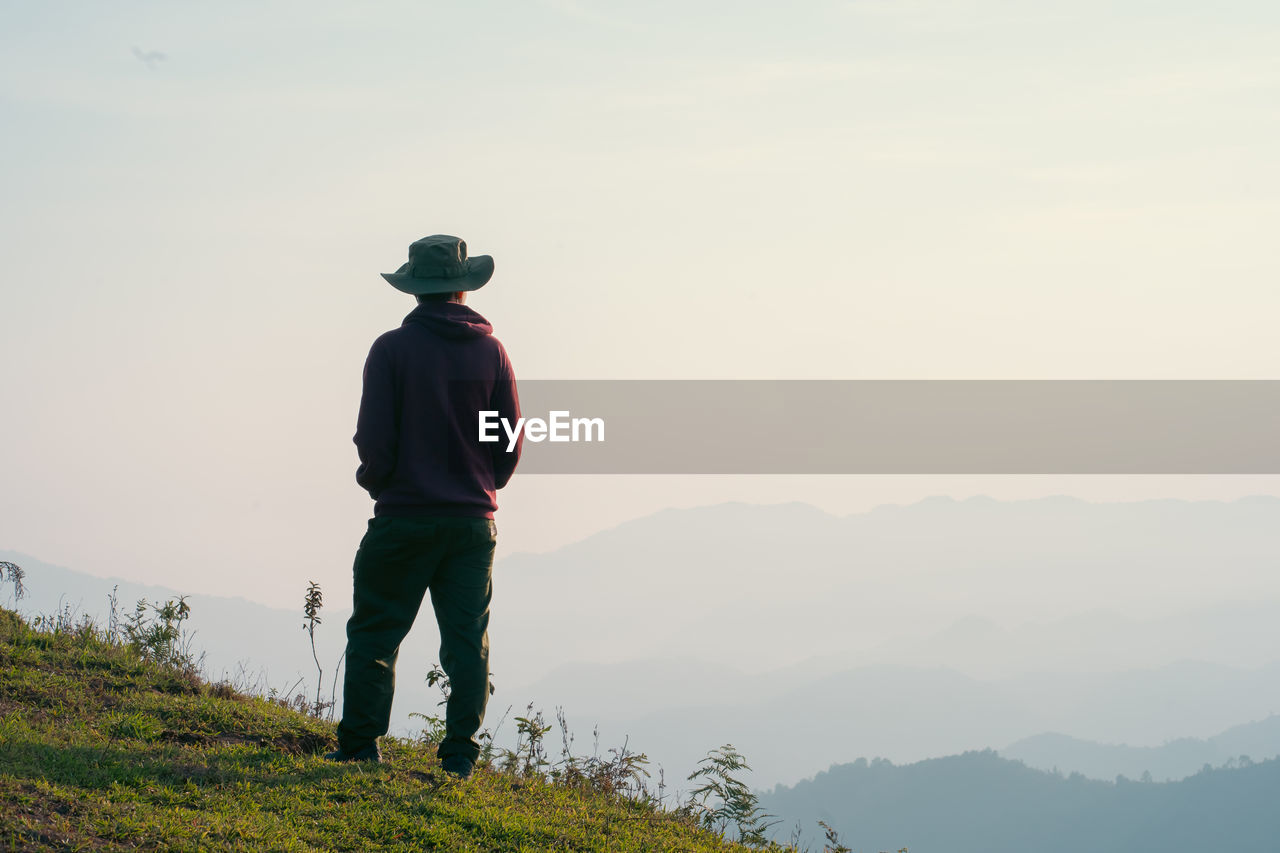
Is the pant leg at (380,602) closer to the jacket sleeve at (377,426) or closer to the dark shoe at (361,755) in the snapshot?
the dark shoe at (361,755)

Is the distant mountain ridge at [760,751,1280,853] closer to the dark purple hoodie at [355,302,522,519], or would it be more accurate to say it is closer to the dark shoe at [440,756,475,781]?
the dark shoe at [440,756,475,781]

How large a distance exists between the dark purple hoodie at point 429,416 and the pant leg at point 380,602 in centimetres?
16

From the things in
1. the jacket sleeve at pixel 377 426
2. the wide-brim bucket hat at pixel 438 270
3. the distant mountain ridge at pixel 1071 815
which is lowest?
the distant mountain ridge at pixel 1071 815

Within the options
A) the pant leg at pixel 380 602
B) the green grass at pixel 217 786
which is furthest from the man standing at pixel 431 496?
the green grass at pixel 217 786

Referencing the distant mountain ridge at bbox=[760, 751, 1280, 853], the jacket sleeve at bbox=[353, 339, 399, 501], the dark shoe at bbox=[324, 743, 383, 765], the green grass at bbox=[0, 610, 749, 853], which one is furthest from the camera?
the distant mountain ridge at bbox=[760, 751, 1280, 853]

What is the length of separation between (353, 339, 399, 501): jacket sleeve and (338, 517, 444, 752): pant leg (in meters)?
0.27

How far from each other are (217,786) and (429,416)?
2280 mm

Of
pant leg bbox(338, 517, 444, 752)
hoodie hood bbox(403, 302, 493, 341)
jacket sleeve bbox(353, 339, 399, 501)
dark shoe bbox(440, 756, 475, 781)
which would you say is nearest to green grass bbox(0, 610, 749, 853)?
dark shoe bbox(440, 756, 475, 781)

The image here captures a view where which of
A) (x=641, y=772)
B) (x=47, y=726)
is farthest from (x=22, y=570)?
(x=641, y=772)

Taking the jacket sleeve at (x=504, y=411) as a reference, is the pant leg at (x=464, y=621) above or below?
below

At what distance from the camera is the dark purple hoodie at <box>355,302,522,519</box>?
6449 millimetres

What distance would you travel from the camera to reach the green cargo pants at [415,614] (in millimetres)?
6457

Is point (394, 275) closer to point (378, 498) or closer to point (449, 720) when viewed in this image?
point (378, 498)

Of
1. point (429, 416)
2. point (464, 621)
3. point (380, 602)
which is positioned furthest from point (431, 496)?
point (464, 621)
